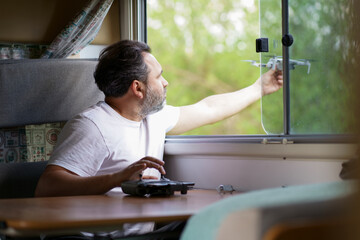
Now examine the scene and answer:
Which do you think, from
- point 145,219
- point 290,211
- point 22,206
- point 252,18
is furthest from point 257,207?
point 252,18

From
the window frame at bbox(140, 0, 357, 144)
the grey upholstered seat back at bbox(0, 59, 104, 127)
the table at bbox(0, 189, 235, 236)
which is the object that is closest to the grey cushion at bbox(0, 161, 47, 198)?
the grey upholstered seat back at bbox(0, 59, 104, 127)

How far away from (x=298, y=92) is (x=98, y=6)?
1.15m

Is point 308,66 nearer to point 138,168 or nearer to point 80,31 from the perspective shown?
point 138,168

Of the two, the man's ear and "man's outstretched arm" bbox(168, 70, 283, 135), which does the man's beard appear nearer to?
the man's ear

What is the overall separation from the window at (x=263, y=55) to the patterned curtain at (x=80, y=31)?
1.07 feet

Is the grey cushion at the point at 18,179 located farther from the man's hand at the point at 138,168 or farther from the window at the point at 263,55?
the window at the point at 263,55

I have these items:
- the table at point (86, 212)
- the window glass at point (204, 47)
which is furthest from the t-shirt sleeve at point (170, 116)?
the window glass at point (204, 47)

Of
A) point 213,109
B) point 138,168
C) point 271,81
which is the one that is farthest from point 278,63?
point 138,168

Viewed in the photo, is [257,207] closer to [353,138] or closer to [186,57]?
[353,138]

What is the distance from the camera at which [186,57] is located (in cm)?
957

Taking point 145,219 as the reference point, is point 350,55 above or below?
above

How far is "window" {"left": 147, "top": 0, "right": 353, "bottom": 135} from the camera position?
1.93 m

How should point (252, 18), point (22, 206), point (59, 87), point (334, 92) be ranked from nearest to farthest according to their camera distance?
point (22, 206), point (334, 92), point (59, 87), point (252, 18)

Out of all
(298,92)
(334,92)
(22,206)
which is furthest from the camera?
(298,92)
